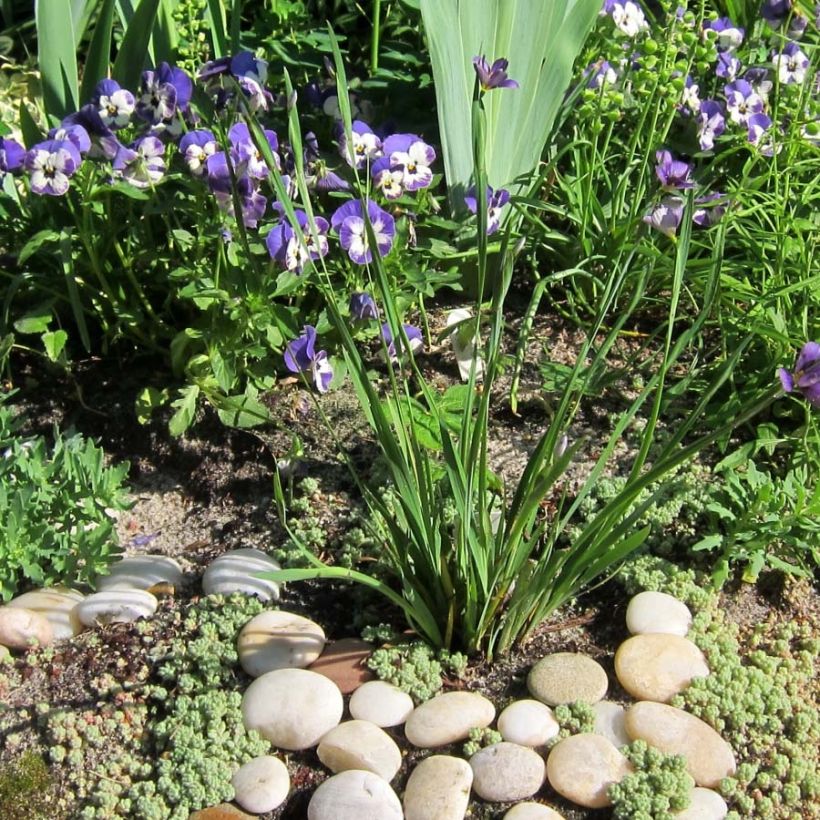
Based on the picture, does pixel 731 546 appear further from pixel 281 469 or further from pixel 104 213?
pixel 104 213

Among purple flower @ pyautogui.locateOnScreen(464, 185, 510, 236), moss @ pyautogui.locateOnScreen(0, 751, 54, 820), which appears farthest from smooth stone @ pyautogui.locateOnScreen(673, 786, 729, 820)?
purple flower @ pyautogui.locateOnScreen(464, 185, 510, 236)

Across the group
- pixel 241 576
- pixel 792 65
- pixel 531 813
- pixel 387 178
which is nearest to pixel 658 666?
pixel 531 813

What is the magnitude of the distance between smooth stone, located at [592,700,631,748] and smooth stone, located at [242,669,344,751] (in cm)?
41

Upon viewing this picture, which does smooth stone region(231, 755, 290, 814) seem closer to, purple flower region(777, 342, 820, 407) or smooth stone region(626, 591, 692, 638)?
smooth stone region(626, 591, 692, 638)

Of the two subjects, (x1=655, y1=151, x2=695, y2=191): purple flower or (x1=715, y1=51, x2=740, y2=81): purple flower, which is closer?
(x1=655, y1=151, x2=695, y2=191): purple flower

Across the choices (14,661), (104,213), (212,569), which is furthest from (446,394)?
(14,661)

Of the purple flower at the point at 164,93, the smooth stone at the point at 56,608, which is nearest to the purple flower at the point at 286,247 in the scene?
the purple flower at the point at 164,93

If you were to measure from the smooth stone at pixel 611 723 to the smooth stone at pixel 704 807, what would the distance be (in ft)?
0.43

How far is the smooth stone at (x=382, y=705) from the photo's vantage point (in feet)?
5.88

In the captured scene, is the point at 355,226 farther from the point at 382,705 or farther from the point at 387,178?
the point at 382,705

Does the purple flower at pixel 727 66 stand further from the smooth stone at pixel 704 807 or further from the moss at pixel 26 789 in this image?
the moss at pixel 26 789

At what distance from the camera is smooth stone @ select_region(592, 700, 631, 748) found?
174 cm

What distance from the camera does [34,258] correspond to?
8.15 feet

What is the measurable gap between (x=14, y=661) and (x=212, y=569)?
0.38 m
